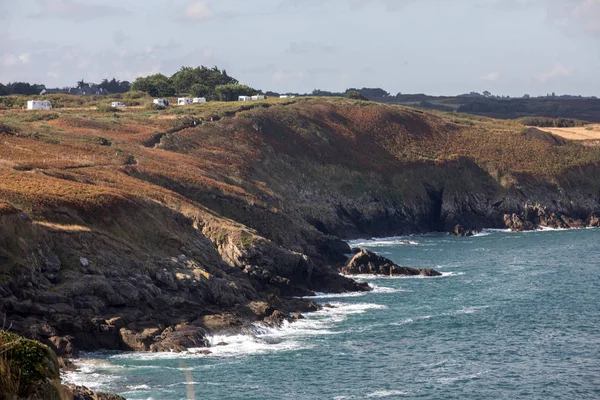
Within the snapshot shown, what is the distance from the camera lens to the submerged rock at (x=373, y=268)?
88250 mm

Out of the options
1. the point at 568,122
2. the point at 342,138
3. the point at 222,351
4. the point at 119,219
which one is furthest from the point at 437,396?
the point at 568,122

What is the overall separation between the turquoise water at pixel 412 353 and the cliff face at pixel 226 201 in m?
3.83

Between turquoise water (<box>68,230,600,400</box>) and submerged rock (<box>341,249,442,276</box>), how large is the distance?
2296mm

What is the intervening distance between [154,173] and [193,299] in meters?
30.4

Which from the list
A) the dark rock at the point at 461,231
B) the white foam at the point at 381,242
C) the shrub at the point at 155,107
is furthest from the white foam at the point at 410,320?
the shrub at the point at 155,107

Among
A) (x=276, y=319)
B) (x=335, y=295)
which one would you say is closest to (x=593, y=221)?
(x=335, y=295)

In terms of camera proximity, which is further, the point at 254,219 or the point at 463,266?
the point at 463,266

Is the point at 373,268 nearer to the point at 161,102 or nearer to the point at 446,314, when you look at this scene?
the point at 446,314

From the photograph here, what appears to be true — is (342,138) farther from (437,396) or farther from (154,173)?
(437,396)

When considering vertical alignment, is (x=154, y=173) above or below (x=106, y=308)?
above

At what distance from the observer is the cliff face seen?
57469 mm

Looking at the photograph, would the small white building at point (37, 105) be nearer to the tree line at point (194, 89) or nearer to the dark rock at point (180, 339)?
the tree line at point (194, 89)

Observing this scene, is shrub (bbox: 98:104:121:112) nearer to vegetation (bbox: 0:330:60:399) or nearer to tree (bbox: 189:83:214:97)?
tree (bbox: 189:83:214:97)

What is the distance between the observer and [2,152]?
84750 mm
